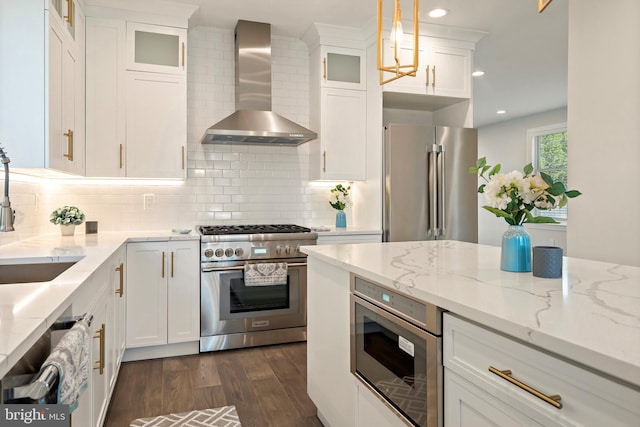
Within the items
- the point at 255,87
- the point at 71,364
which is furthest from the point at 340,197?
the point at 71,364

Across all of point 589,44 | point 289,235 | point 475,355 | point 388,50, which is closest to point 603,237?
point 589,44

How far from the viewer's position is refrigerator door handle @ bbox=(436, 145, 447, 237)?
157 inches

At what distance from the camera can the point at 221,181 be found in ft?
13.7

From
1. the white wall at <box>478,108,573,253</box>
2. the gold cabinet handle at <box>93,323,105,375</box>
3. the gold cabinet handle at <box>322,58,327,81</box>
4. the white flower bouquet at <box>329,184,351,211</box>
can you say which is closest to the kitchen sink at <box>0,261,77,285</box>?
the gold cabinet handle at <box>93,323,105,375</box>

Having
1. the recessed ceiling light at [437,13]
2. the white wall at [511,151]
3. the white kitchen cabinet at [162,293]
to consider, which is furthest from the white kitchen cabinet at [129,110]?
the white wall at [511,151]

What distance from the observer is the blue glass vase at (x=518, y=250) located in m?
1.63

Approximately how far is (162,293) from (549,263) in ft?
9.09

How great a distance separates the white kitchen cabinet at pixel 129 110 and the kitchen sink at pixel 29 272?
1.46 meters

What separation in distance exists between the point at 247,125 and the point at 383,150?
1228mm

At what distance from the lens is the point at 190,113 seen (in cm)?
405

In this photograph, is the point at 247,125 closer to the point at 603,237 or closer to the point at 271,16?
the point at 271,16

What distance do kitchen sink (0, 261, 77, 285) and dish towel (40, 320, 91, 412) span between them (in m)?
1.09

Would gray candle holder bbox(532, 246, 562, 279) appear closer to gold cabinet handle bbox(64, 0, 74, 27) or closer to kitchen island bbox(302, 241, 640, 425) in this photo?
kitchen island bbox(302, 241, 640, 425)

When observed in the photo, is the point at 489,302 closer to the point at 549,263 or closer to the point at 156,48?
the point at 549,263
